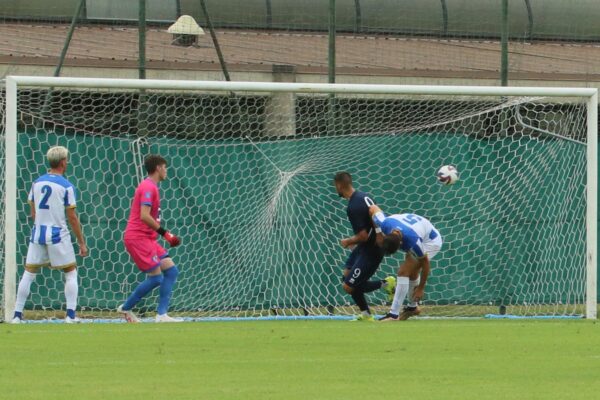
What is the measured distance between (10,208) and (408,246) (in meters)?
4.14

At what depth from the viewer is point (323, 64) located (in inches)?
776

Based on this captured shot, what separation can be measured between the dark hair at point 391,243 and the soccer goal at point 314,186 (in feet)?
6.70

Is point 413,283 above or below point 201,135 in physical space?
below

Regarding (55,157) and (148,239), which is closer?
(55,157)

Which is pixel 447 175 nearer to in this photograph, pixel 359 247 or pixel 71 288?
pixel 359 247

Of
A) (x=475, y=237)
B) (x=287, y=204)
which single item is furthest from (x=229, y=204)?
(x=475, y=237)

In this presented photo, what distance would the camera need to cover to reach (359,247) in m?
14.7

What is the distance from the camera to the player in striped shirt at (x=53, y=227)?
44.2 feet

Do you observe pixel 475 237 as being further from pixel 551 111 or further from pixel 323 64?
pixel 323 64

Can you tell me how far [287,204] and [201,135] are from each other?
1.41 m

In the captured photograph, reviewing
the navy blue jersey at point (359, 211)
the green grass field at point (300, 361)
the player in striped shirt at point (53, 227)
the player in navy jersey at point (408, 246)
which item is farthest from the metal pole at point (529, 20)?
the player in striped shirt at point (53, 227)

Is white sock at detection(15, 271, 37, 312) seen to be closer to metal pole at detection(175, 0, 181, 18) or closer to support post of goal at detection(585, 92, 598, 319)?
support post of goal at detection(585, 92, 598, 319)

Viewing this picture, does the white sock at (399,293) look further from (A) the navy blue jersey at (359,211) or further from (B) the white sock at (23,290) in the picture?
(B) the white sock at (23,290)

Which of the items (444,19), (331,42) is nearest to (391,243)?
(331,42)
